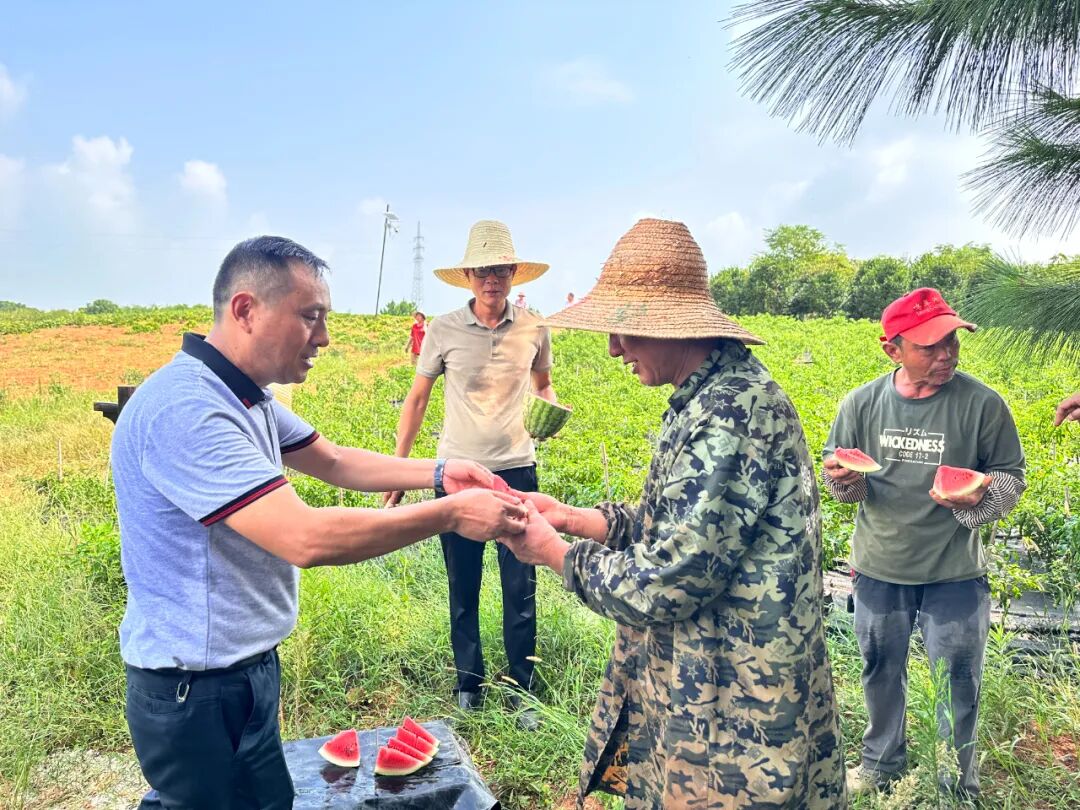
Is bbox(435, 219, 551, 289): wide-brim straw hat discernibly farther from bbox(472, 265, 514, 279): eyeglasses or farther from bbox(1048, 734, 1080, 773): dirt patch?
bbox(1048, 734, 1080, 773): dirt patch

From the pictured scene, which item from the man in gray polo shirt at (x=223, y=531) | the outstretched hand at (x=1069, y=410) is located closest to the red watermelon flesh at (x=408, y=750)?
the man in gray polo shirt at (x=223, y=531)

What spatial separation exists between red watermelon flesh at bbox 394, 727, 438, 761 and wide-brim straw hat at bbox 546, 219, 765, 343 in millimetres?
2013

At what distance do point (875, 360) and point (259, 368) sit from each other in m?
21.3

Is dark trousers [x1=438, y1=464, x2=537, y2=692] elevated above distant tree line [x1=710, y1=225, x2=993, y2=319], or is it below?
below

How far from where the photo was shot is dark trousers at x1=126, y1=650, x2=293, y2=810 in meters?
2.17

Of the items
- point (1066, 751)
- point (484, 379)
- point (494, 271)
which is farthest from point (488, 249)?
point (1066, 751)

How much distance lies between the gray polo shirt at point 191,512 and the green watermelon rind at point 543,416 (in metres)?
1.94

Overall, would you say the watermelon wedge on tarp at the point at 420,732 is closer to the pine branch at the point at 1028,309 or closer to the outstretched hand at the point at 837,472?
the outstretched hand at the point at 837,472

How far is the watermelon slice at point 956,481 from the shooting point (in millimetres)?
3191

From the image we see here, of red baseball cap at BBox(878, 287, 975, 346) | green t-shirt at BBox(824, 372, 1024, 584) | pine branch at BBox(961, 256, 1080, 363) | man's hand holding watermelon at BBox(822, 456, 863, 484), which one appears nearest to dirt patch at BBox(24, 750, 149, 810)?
man's hand holding watermelon at BBox(822, 456, 863, 484)

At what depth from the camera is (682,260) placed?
2279 mm

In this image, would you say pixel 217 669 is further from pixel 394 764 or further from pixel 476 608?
pixel 476 608

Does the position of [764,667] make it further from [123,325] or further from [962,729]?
[123,325]

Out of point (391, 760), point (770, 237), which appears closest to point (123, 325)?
point (391, 760)
